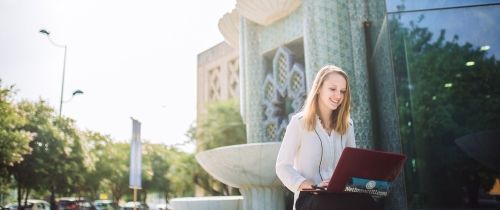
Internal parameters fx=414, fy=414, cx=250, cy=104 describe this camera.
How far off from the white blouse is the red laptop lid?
0.26 metres

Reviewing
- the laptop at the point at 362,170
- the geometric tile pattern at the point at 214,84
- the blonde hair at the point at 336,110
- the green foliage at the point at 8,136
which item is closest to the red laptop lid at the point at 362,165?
the laptop at the point at 362,170

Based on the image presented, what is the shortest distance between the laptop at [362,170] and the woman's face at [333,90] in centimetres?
39

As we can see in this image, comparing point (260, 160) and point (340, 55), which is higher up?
point (340, 55)

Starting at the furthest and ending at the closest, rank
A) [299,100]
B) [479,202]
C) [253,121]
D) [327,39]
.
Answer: [253,121]
[299,100]
[327,39]
[479,202]

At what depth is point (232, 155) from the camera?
6527 mm

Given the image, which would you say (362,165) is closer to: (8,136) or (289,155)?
(289,155)

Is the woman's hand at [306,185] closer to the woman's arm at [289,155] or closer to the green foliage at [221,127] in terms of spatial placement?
the woman's arm at [289,155]

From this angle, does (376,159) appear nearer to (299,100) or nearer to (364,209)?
(364,209)

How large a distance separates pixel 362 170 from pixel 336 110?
45cm

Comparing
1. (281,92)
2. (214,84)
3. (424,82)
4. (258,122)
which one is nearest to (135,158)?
(258,122)

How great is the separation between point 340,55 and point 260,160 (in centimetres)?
347

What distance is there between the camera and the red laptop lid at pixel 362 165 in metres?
1.90

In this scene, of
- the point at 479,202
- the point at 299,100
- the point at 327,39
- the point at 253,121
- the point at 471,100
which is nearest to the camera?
the point at 479,202

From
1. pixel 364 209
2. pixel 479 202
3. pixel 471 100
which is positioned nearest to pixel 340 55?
pixel 471 100
